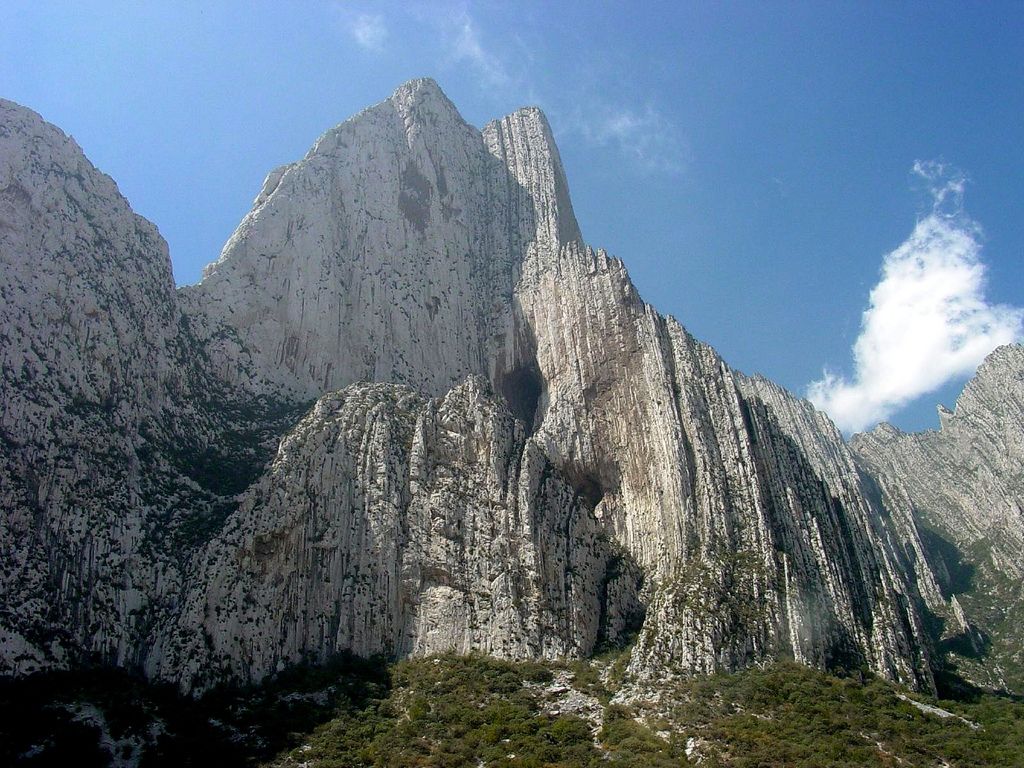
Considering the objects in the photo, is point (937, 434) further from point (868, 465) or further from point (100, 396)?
point (100, 396)

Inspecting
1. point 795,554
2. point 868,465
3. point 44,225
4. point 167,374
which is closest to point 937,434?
point 868,465

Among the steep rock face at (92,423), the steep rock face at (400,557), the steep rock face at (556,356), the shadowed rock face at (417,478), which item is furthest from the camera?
the steep rock face at (556,356)

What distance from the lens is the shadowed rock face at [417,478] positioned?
51.9 metres

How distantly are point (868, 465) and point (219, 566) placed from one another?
97755mm

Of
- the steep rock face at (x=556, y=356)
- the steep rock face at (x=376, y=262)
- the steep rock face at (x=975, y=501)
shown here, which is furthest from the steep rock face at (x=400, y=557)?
the steep rock face at (x=975, y=501)

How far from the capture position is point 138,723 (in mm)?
41812

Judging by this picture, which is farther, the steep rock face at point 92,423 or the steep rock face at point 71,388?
the steep rock face at point 92,423

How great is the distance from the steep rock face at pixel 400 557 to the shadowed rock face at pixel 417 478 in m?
0.14

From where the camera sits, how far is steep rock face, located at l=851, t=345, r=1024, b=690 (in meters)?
78.2

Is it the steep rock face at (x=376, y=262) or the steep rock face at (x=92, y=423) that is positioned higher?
the steep rock face at (x=376, y=262)

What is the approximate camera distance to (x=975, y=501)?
106 meters

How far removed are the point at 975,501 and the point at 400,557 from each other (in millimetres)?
77679

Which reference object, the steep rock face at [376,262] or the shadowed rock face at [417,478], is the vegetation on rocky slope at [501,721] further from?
the steep rock face at [376,262]

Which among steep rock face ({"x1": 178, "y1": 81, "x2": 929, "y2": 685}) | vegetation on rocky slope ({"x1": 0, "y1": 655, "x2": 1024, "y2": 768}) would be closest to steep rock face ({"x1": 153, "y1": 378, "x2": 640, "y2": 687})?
vegetation on rocky slope ({"x1": 0, "y1": 655, "x2": 1024, "y2": 768})
